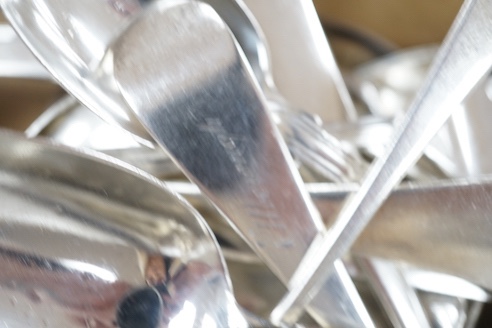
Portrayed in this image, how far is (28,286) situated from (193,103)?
90mm

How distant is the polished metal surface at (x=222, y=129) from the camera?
0.19m

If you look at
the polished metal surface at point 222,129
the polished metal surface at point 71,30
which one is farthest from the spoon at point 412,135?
the polished metal surface at point 71,30

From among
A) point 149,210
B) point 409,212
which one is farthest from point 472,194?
point 149,210

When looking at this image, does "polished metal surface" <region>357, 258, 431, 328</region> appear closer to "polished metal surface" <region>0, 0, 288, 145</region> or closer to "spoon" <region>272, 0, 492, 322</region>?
"spoon" <region>272, 0, 492, 322</region>

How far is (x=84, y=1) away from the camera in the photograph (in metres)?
0.25

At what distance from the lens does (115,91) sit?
212 millimetres

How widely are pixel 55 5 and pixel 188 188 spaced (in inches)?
3.9

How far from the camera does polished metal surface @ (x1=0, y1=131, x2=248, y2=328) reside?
0.21 meters

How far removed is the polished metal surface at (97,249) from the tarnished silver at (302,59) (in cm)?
13

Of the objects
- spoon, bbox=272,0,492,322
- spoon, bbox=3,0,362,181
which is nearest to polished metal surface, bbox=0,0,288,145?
spoon, bbox=3,0,362,181

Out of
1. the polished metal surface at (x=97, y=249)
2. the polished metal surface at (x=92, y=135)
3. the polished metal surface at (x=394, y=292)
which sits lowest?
the polished metal surface at (x=97, y=249)

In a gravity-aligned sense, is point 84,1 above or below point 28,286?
above

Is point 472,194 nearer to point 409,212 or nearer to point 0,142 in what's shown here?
point 409,212

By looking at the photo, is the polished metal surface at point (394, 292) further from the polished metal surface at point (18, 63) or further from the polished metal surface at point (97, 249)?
the polished metal surface at point (18, 63)
